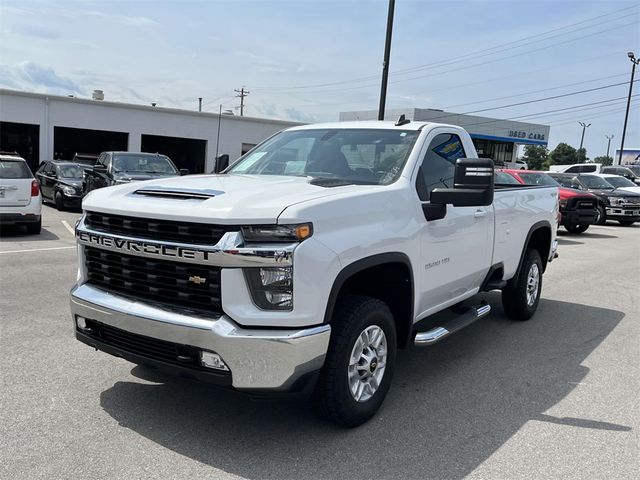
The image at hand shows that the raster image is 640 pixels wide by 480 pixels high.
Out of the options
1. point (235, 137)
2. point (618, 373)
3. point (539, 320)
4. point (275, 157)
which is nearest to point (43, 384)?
point (275, 157)

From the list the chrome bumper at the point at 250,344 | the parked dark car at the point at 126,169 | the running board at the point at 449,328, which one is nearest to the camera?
the chrome bumper at the point at 250,344

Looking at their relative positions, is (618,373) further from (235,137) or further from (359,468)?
(235,137)

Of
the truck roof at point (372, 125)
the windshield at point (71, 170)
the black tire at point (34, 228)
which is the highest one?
the truck roof at point (372, 125)

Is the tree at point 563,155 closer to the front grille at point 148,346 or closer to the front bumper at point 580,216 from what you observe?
the front bumper at point 580,216

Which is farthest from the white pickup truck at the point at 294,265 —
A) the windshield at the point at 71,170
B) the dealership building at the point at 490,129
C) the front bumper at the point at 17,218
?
the dealership building at the point at 490,129

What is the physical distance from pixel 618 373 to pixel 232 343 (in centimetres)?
367

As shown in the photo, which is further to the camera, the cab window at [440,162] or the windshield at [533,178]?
the windshield at [533,178]

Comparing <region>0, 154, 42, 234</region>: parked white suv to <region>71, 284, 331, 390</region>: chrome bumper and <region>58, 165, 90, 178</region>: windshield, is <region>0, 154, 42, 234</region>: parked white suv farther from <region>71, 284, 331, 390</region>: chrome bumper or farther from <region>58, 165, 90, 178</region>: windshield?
<region>71, 284, 331, 390</region>: chrome bumper

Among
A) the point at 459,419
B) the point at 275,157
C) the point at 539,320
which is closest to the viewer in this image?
the point at 459,419

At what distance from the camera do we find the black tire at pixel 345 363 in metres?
3.37

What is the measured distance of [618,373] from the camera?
16.4ft

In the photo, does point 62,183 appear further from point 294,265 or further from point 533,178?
point 294,265

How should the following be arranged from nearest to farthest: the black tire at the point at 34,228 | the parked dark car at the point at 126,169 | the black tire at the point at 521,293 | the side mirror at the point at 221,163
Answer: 1. the side mirror at the point at 221,163
2. the black tire at the point at 521,293
3. the black tire at the point at 34,228
4. the parked dark car at the point at 126,169

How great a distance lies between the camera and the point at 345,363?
3402 millimetres
